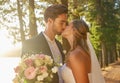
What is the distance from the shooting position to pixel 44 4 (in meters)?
25.0

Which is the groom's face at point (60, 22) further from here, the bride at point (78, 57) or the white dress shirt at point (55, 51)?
the white dress shirt at point (55, 51)

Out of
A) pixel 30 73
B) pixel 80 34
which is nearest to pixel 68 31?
pixel 80 34

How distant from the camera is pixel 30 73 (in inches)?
236

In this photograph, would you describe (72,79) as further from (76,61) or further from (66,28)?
(66,28)

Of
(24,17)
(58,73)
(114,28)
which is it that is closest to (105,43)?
(114,28)

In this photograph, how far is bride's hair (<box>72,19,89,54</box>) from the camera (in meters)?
6.15

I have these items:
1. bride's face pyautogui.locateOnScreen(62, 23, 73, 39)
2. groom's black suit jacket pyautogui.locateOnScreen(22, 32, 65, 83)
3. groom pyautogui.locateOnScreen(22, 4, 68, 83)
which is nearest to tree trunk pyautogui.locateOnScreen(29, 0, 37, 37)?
groom pyautogui.locateOnScreen(22, 4, 68, 83)

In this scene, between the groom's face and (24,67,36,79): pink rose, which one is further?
the groom's face

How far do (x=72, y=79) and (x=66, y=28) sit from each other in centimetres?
84

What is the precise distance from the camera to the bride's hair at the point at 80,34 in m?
6.15

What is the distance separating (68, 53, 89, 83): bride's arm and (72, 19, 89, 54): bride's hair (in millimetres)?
202

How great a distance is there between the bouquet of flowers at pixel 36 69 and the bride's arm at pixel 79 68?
0.30 m

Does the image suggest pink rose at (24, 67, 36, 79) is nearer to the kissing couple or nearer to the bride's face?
the kissing couple

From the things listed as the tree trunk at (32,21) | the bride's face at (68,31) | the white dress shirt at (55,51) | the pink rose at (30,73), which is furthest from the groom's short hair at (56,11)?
the tree trunk at (32,21)
